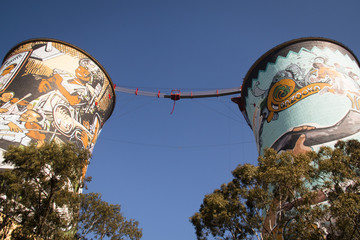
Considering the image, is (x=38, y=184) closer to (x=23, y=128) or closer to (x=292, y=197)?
(x=292, y=197)

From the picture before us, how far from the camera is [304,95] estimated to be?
21188 millimetres

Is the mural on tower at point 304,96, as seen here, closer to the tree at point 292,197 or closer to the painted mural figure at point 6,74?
the tree at point 292,197

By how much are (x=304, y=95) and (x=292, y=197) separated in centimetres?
1283

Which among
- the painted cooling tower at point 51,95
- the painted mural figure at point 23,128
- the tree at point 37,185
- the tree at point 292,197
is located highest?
the painted cooling tower at point 51,95

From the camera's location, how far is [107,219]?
1611 cm

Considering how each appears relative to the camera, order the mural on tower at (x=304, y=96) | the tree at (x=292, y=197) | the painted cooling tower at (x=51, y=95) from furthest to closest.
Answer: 1. the painted cooling tower at (x=51, y=95)
2. the mural on tower at (x=304, y=96)
3. the tree at (x=292, y=197)

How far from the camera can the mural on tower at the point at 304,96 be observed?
19.3m

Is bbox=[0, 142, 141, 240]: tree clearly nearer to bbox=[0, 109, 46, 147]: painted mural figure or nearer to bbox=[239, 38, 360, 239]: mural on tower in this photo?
bbox=[0, 109, 46, 147]: painted mural figure

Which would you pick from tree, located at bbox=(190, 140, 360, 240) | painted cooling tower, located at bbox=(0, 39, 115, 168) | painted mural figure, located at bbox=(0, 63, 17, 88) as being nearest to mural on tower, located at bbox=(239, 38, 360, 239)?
tree, located at bbox=(190, 140, 360, 240)

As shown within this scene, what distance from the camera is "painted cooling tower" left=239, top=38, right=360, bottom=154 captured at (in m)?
19.3

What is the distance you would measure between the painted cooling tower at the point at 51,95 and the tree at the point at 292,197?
12957 millimetres

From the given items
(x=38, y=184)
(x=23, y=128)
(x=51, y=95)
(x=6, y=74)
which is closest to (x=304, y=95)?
(x=38, y=184)

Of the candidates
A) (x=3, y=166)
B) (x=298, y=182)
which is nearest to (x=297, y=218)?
(x=298, y=182)

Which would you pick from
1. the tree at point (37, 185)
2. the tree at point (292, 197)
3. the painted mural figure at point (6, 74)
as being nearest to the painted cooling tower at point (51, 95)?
the painted mural figure at point (6, 74)
